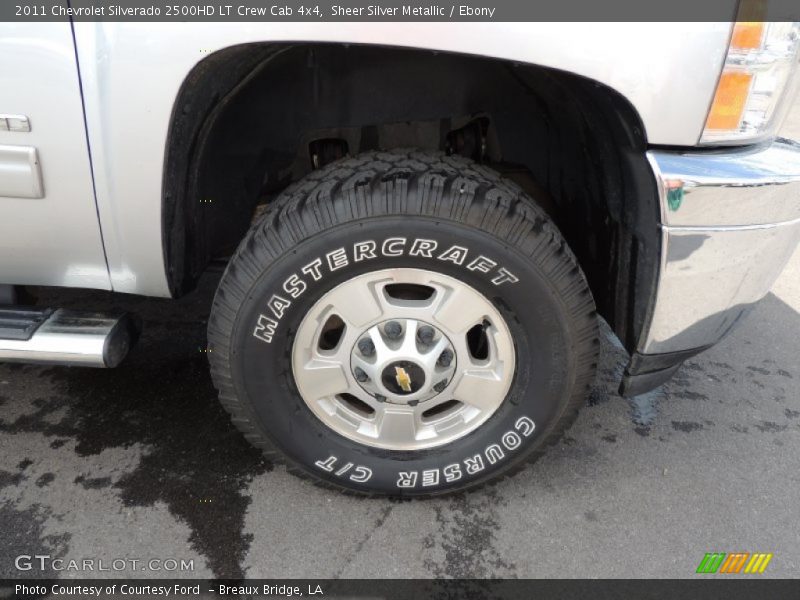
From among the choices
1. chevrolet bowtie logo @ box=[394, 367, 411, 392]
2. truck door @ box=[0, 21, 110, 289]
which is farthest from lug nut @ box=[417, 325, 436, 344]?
truck door @ box=[0, 21, 110, 289]

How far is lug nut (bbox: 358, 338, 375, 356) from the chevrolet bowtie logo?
9 cm

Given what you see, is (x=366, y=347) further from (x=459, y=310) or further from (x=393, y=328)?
(x=459, y=310)

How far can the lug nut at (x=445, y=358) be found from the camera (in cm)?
192

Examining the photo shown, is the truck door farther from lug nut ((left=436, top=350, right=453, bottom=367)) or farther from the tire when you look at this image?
lug nut ((left=436, top=350, right=453, bottom=367))

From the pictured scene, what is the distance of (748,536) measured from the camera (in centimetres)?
202

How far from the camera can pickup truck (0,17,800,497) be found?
155cm

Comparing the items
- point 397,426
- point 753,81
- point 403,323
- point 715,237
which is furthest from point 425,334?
point 753,81

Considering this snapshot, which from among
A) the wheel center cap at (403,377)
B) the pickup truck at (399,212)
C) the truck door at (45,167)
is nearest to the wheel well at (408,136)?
the pickup truck at (399,212)

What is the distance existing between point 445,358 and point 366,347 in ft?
0.80

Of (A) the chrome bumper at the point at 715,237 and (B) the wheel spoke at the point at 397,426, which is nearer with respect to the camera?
(A) the chrome bumper at the point at 715,237

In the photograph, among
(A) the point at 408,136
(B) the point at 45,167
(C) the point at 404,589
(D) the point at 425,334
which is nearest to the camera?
(B) the point at 45,167

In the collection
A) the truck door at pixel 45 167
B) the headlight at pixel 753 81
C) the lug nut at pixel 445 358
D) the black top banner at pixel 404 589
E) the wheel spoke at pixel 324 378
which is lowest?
the black top banner at pixel 404 589

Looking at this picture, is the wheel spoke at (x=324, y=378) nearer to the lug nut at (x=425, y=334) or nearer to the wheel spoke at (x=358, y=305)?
the wheel spoke at (x=358, y=305)
